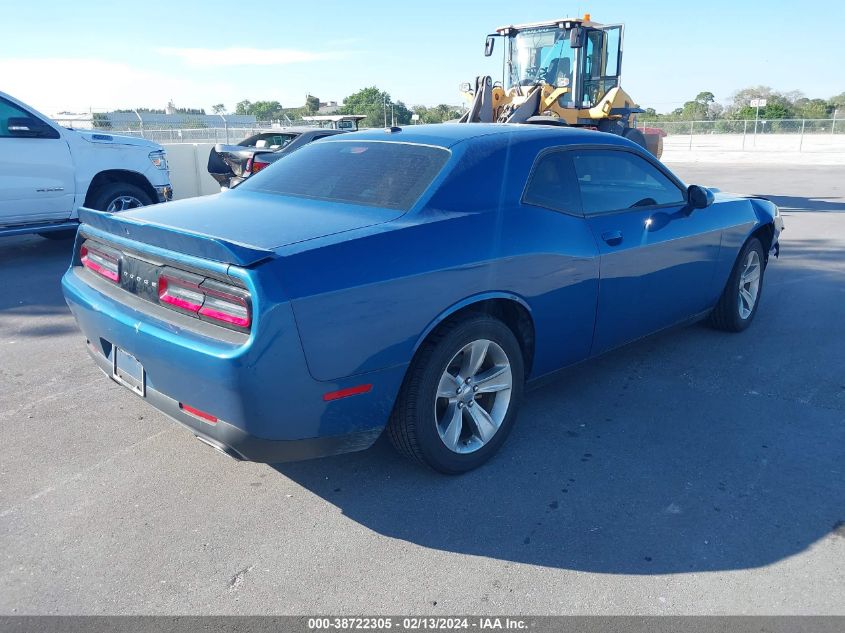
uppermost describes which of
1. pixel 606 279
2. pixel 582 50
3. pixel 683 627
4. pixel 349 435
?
pixel 582 50

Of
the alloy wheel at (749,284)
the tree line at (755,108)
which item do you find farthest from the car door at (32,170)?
the tree line at (755,108)

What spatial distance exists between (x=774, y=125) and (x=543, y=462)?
44.1 m

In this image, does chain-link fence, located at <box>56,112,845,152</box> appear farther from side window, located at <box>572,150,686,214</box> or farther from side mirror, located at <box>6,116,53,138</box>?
side window, located at <box>572,150,686,214</box>

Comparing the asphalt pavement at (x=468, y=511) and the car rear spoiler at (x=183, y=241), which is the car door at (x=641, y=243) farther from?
the car rear spoiler at (x=183, y=241)

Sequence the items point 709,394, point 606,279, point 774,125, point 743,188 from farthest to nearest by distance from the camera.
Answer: point 774,125
point 743,188
point 709,394
point 606,279

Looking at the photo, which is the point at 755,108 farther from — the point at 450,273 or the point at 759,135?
the point at 450,273

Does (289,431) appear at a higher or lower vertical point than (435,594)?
higher

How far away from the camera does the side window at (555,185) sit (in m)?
3.63

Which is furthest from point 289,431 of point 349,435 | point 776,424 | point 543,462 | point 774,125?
point 774,125

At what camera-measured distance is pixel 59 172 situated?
792cm

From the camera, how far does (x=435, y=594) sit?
255 centimetres

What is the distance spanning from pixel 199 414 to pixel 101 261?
1.19 meters

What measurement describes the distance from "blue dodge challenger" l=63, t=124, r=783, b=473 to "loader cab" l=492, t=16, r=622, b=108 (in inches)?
391

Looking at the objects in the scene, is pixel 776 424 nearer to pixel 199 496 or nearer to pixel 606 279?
pixel 606 279
